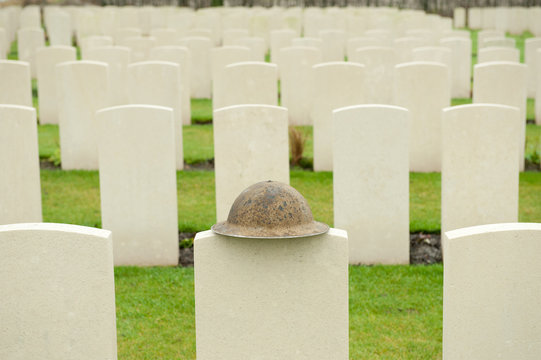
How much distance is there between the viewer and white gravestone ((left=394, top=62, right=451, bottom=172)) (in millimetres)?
8227

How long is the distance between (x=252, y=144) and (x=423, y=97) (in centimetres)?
302

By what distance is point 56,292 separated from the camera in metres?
3.43

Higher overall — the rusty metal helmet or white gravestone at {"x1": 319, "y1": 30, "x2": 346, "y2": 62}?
white gravestone at {"x1": 319, "y1": 30, "x2": 346, "y2": 62}

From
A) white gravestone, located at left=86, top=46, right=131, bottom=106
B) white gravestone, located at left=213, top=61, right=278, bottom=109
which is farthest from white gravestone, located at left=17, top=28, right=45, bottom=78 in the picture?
white gravestone, located at left=213, top=61, right=278, bottom=109

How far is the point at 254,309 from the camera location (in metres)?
3.53

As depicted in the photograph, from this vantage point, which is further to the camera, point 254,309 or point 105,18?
point 105,18

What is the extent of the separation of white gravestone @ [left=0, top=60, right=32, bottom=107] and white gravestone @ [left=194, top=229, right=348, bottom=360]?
6108mm

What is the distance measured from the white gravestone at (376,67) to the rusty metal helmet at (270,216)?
749cm

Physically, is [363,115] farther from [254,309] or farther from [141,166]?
[254,309]

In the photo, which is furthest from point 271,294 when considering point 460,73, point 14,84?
point 460,73

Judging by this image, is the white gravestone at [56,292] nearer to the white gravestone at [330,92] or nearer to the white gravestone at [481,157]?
the white gravestone at [481,157]

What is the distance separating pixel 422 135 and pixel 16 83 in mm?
4448

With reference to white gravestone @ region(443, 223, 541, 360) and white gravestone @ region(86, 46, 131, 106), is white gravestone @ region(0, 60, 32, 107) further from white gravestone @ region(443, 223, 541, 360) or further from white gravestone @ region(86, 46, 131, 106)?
white gravestone @ region(443, 223, 541, 360)

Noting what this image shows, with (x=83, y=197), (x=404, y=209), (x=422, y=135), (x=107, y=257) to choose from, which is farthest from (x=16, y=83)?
(x=107, y=257)
